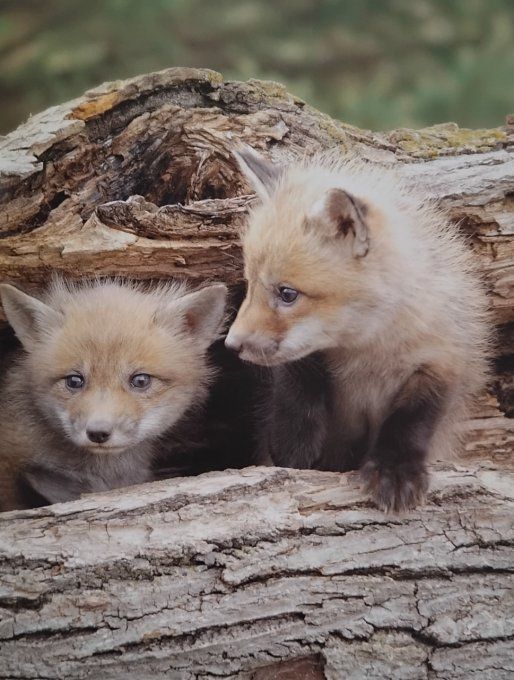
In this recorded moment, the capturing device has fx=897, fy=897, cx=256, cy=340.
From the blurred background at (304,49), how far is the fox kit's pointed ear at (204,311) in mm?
3371

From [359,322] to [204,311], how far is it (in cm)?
76

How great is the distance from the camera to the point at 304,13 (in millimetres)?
6832

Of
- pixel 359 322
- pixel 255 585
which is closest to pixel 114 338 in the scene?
pixel 359 322

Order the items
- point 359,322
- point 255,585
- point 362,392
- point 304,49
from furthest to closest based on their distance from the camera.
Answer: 1. point 304,49
2. point 362,392
3. point 359,322
4. point 255,585

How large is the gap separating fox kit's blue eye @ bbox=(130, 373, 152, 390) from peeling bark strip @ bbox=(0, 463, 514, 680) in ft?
1.45

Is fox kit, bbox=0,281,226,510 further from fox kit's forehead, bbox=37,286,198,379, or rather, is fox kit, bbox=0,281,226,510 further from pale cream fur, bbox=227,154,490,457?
pale cream fur, bbox=227,154,490,457

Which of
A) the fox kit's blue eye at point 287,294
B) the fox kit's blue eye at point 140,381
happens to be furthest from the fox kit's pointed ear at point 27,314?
the fox kit's blue eye at point 287,294

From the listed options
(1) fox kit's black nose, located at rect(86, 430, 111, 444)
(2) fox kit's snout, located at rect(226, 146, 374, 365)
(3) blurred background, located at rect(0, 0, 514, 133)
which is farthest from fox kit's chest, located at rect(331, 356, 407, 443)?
(3) blurred background, located at rect(0, 0, 514, 133)

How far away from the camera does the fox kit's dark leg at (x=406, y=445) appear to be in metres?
2.83

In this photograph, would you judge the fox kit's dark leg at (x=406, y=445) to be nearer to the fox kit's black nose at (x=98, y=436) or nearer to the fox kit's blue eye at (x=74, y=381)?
the fox kit's black nose at (x=98, y=436)

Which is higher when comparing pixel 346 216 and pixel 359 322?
pixel 346 216

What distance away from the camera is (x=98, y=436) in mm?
2961

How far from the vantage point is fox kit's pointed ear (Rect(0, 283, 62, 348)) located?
126 inches

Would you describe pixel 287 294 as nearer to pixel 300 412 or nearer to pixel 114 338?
pixel 300 412
